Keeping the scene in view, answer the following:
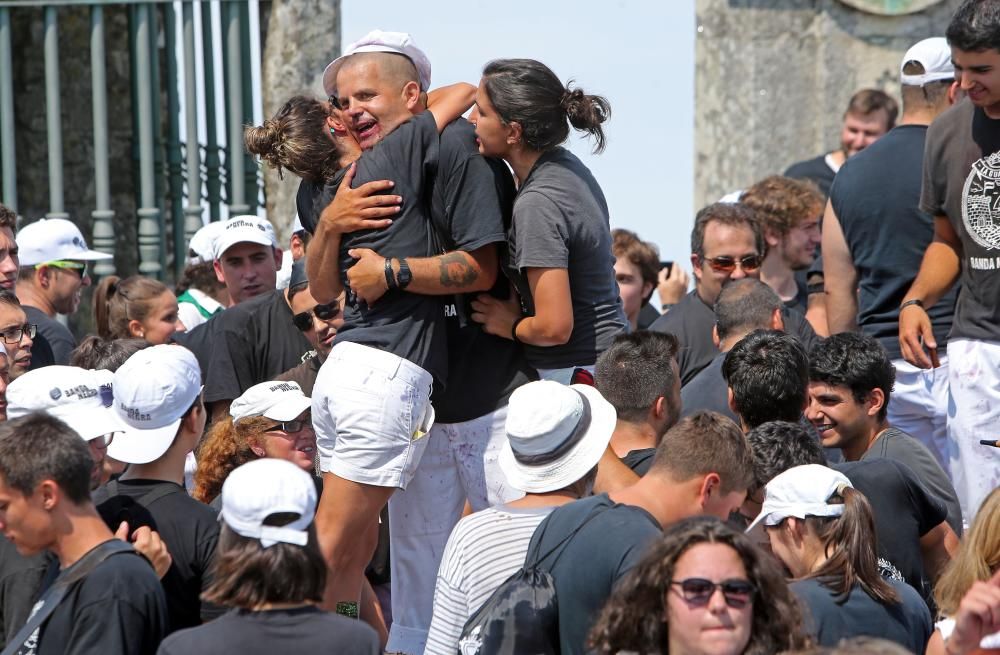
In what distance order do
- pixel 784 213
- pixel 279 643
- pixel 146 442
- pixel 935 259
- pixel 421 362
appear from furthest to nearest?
pixel 784 213
pixel 935 259
pixel 421 362
pixel 146 442
pixel 279 643

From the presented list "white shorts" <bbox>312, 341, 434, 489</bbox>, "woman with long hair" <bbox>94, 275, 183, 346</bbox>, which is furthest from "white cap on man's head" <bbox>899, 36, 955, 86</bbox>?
"woman with long hair" <bbox>94, 275, 183, 346</bbox>

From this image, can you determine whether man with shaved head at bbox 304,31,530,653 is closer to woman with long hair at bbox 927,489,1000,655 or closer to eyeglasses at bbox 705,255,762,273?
woman with long hair at bbox 927,489,1000,655

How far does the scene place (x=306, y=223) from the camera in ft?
16.3

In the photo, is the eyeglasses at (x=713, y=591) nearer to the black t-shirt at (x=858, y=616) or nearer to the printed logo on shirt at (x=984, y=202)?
the black t-shirt at (x=858, y=616)

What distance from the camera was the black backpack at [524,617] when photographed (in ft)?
11.5

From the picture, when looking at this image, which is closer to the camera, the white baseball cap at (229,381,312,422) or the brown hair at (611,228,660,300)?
the white baseball cap at (229,381,312,422)

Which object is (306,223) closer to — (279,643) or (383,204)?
(383,204)

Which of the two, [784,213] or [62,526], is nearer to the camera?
[62,526]

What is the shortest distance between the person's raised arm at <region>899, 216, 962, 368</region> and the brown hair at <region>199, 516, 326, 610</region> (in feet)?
8.75

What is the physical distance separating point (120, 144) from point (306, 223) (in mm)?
3872

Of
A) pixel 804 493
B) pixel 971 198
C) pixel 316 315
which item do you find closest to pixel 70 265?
pixel 316 315

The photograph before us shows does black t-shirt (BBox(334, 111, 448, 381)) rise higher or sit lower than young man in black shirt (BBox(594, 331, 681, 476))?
higher

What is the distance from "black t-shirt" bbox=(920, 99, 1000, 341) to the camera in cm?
496

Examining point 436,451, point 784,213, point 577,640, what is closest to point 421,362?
point 436,451
